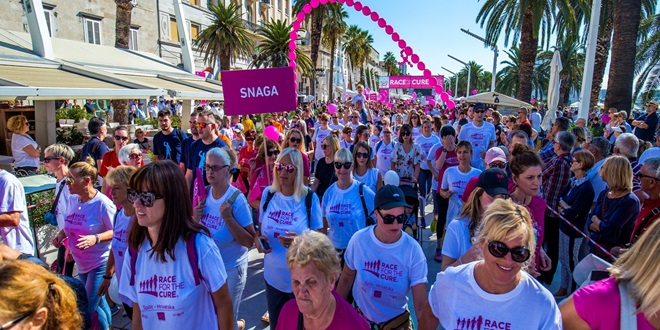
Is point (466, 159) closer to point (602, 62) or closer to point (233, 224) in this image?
point (233, 224)

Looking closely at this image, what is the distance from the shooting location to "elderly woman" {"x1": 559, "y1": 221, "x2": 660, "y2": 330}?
5.14ft

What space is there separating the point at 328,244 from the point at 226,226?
1268mm

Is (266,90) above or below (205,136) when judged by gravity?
above

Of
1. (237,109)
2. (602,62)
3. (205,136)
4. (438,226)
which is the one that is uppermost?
(602,62)

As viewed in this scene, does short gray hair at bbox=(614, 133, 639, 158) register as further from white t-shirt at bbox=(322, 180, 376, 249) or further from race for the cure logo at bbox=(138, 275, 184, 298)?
race for the cure logo at bbox=(138, 275, 184, 298)

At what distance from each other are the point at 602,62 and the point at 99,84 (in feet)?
69.1

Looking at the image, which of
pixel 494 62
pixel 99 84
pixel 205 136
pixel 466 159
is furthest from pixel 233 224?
pixel 494 62

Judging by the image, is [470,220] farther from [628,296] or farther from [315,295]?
[315,295]

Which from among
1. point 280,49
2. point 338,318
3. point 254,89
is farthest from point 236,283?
point 280,49

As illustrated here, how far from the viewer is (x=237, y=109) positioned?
473 centimetres

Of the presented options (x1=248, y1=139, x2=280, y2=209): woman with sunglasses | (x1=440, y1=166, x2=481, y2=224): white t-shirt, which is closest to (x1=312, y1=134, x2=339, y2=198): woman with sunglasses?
(x1=248, y1=139, x2=280, y2=209): woman with sunglasses

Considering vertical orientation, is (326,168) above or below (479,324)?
above

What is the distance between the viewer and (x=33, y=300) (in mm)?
1592

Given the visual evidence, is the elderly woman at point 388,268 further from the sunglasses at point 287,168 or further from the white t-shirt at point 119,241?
the white t-shirt at point 119,241
